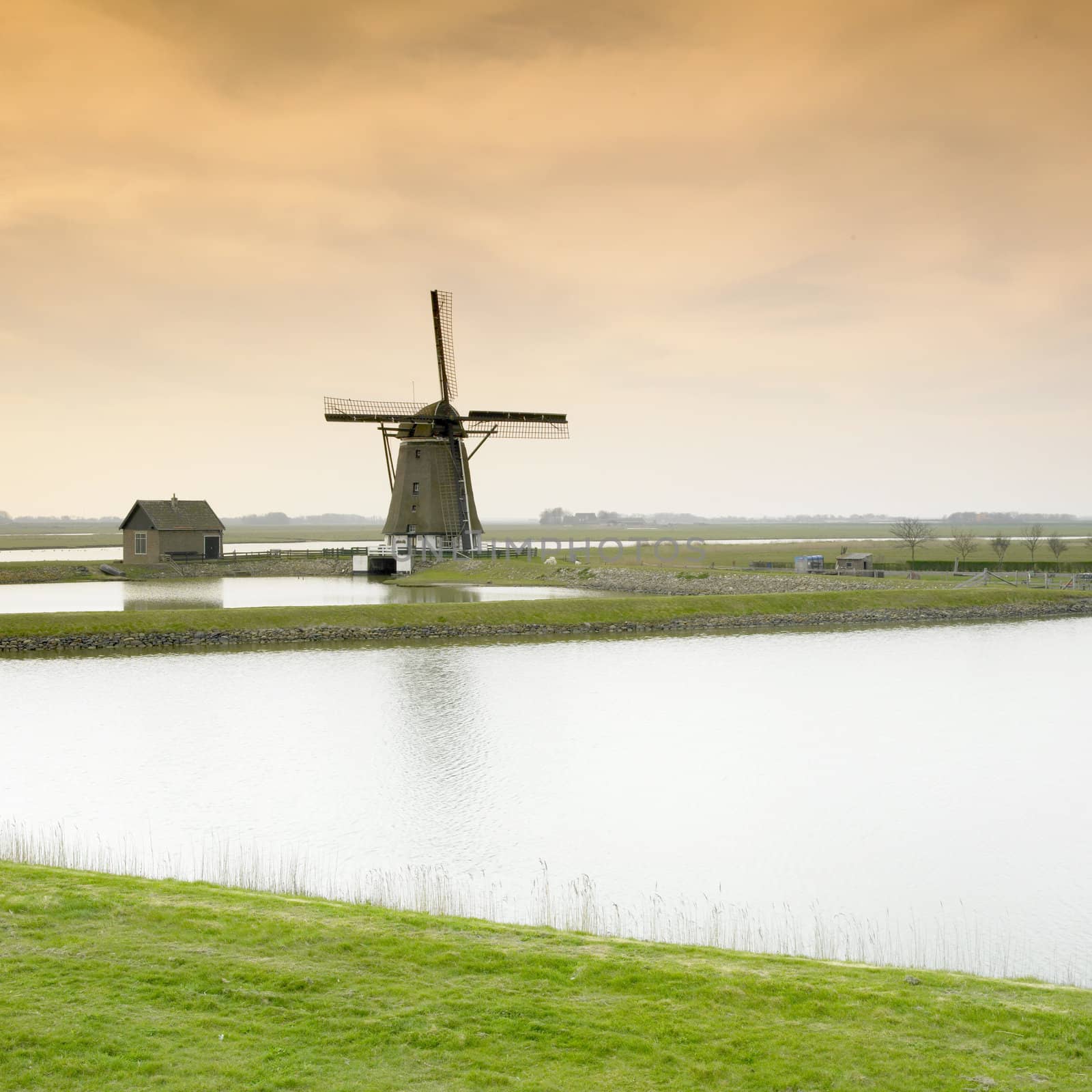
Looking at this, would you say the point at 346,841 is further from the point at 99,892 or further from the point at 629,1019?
the point at 629,1019

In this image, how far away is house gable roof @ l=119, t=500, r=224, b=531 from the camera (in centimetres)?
7112

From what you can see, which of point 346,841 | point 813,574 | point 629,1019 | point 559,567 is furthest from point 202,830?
point 559,567

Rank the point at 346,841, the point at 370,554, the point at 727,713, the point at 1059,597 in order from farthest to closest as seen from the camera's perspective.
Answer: the point at 370,554, the point at 1059,597, the point at 727,713, the point at 346,841

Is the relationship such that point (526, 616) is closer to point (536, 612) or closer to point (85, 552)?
point (536, 612)

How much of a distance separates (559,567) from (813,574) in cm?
1781

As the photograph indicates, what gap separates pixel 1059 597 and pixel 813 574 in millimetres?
12071

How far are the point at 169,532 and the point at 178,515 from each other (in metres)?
1.66

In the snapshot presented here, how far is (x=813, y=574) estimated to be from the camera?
2148 inches

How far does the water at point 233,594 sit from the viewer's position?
156 feet

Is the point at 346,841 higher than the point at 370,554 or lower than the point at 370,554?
lower

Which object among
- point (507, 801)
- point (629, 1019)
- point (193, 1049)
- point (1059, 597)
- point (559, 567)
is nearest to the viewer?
point (193, 1049)

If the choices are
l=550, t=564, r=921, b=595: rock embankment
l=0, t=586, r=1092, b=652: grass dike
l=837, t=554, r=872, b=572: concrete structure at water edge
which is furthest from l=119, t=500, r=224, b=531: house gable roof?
l=837, t=554, r=872, b=572: concrete structure at water edge

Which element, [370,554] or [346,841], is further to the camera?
[370,554]

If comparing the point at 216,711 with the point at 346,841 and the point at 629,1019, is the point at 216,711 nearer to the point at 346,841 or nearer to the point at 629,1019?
the point at 346,841
